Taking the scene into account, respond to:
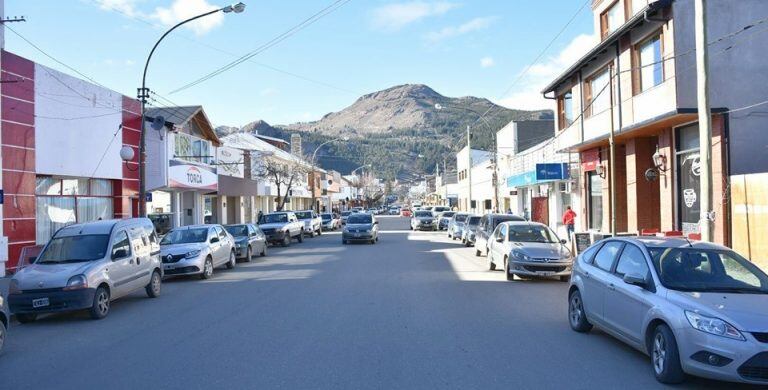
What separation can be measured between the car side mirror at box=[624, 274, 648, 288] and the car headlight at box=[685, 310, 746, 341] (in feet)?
2.82

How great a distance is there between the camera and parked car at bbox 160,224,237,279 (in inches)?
682

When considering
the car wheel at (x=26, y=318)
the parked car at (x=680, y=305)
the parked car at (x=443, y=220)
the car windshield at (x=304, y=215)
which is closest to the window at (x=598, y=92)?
the parked car at (x=680, y=305)

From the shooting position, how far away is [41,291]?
11078 millimetres

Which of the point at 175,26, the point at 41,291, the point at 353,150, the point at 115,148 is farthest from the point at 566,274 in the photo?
the point at 353,150

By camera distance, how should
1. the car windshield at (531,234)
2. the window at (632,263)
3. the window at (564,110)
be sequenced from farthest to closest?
the window at (564,110) < the car windshield at (531,234) < the window at (632,263)

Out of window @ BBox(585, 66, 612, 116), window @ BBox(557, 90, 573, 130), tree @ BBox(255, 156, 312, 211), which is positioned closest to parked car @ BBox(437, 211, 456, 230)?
tree @ BBox(255, 156, 312, 211)

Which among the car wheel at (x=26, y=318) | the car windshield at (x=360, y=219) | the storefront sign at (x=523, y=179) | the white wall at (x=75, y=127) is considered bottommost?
the car wheel at (x=26, y=318)

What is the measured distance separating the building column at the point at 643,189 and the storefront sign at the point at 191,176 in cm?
2113

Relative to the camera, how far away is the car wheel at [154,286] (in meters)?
13.9

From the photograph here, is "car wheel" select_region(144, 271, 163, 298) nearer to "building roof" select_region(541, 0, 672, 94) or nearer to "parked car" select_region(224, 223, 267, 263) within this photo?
"parked car" select_region(224, 223, 267, 263)

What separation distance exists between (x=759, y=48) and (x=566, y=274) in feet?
26.9

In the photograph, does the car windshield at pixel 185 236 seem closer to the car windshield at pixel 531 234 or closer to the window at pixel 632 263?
the car windshield at pixel 531 234

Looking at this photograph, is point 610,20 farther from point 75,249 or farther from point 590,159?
point 75,249

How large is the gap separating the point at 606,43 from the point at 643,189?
16.9 ft
